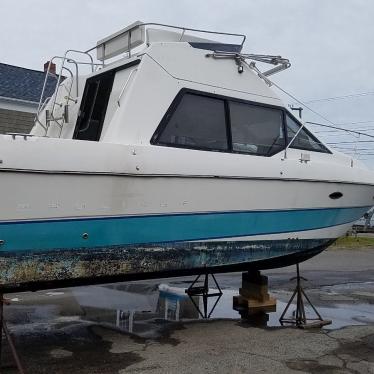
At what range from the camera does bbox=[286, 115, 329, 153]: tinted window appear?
6.48m

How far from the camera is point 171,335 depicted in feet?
19.8

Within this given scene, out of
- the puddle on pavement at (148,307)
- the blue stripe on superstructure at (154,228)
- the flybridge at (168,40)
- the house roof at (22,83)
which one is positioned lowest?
the puddle on pavement at (148,307)

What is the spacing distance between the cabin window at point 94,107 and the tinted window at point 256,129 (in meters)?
1.47

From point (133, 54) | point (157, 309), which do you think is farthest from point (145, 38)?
point (157, 309)

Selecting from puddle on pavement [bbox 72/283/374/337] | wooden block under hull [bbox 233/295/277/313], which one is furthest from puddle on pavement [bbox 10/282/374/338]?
wooden block under hull [bbox 233/295/277/313]

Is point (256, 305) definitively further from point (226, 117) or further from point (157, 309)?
point (226, 117)

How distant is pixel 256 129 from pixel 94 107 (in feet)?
6.33

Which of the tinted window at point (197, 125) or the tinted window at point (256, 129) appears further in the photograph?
the tinted window at point (256, 129)

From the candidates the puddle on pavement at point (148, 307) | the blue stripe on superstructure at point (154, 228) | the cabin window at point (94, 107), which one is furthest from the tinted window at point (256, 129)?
the puddle on pavement at point (148, 307)

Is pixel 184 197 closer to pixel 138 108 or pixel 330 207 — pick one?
pixel 138 108

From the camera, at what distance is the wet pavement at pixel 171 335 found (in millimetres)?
4934

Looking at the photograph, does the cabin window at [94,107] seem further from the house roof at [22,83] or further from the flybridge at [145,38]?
the house roof at [22,83]

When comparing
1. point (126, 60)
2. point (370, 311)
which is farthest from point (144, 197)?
point (370, 311)

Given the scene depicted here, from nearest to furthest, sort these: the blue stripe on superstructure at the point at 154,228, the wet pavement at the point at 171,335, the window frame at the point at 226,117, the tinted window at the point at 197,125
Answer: the blue stripe on superstructure at the point at 154,228 → the wet pavement at the point at 171,335 → the window frame at the point at 226,117 → the tinted window at the point at 197,125
